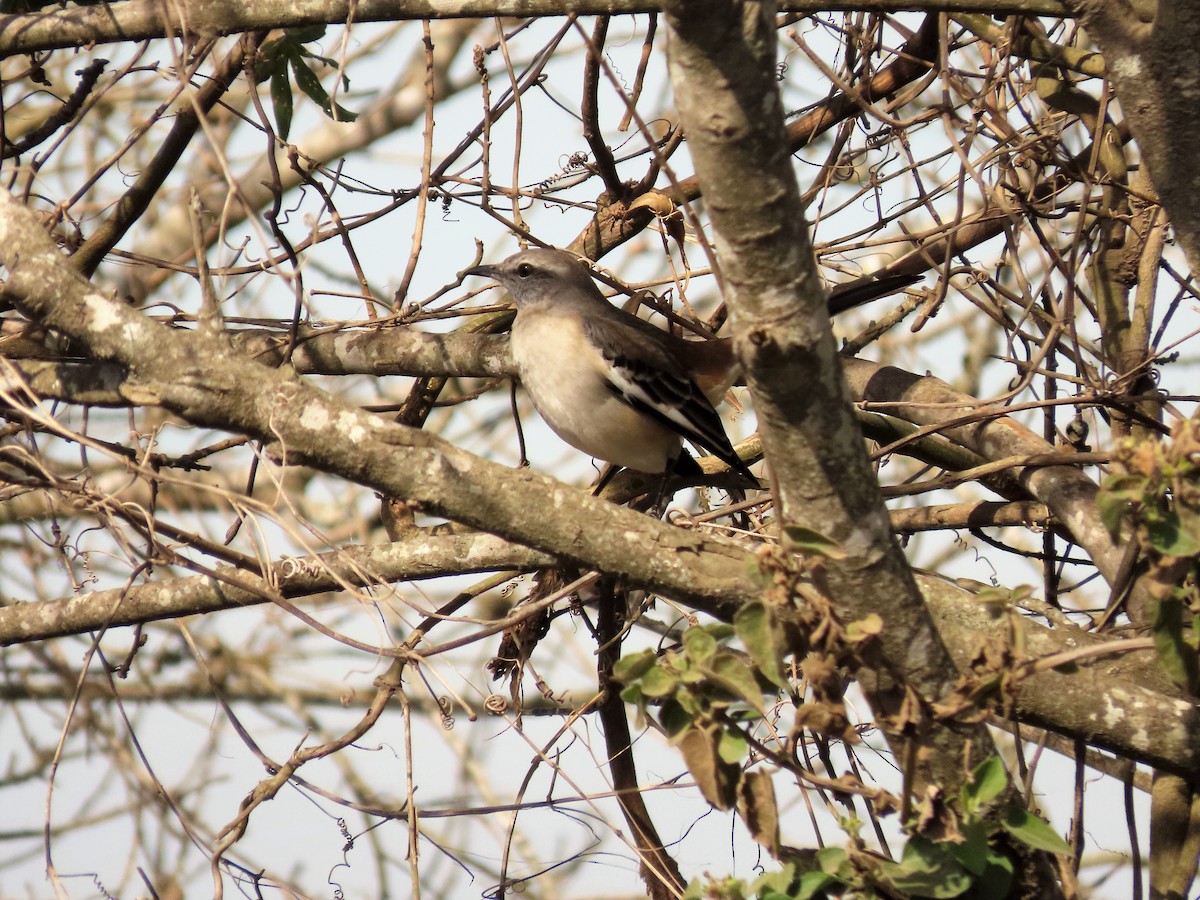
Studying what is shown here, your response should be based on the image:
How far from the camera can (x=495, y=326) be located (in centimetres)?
579

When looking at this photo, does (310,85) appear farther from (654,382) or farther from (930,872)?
(930,872)

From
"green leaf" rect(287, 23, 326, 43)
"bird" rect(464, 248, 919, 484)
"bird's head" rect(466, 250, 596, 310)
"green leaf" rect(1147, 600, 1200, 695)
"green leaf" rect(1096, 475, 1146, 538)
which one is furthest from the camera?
"bird's head" rect(466, 250, 596, 310)

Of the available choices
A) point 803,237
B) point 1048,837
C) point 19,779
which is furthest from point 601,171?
point 19,779

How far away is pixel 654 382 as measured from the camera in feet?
18.2

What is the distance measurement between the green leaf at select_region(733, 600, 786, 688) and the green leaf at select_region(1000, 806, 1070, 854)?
652 millimetres

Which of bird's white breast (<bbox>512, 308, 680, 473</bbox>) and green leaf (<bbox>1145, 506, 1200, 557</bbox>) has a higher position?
bird's white breast (<bbox>512, 308, 680, 473</bbox>)

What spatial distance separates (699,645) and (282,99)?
3316 mm

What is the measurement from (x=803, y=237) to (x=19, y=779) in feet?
22.1

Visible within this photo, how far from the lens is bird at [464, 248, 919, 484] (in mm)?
5168

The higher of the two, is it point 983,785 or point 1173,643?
point 1173,643

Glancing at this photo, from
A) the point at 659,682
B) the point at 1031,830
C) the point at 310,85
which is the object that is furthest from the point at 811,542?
the point at 310,85

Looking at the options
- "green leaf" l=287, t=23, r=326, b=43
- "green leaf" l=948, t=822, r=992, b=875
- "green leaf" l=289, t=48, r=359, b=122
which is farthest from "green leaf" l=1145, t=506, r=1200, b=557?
"green leaf" l=287, t=23, r=326, b=43

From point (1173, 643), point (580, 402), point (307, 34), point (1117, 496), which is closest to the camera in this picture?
point (1117, 496)

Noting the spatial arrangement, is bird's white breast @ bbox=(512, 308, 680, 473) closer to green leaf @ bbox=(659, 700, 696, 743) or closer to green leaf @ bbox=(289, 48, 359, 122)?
green leaf @ bbox=(289, 48, 359, 122)
